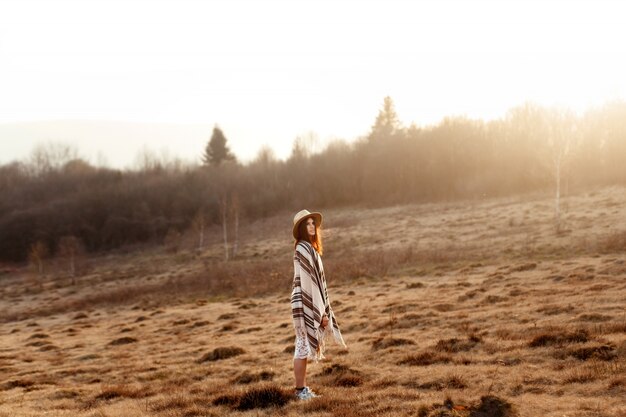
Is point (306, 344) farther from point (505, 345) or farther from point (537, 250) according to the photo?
point (537, 250)

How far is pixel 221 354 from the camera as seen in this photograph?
13977 mm

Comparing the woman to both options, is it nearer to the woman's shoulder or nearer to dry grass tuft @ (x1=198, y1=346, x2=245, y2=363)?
the woman's shoulder

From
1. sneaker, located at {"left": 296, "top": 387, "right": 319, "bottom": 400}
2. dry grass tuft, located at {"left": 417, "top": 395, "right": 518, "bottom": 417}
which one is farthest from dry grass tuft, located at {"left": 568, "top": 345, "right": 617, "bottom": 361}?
sneaker, located at {"left": 296, "top": 387, "right": 319, "bottom": 400}

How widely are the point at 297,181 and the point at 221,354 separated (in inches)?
2861

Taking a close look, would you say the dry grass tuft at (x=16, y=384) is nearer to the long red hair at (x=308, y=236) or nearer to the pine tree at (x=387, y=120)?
the long red hair at (x=308, y=236)

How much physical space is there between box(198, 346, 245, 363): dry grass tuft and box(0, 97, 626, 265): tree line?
3608 cm

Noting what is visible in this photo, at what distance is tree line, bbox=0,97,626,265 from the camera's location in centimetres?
6006

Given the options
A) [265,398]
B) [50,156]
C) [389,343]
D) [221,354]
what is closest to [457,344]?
[389,343]

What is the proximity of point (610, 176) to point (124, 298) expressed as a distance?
4490 cm

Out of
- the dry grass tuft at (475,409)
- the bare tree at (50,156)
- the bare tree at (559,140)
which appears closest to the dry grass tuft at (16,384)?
the dry grass tuft at (475,409)

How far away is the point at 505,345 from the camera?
10523mm

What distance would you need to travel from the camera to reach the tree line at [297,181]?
60.1 metres

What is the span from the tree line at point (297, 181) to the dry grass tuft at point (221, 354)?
3608 cm

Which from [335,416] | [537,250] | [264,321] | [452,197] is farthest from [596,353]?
[452,197]
